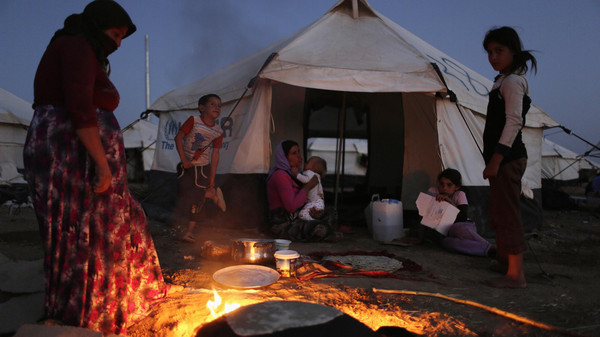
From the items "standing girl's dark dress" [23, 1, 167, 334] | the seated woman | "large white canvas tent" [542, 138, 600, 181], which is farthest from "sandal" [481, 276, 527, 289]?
"large white canvas tent" [542, 138, 600, 181]

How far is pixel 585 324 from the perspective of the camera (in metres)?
1.94

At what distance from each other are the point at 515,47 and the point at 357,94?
4016 mm

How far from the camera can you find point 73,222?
5.16ft

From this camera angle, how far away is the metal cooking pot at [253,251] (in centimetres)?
280

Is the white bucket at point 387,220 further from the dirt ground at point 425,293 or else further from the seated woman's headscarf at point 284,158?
the seated woman's headscarf at point 284,158

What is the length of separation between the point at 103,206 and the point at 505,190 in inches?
94.1

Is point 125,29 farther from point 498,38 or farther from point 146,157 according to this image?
point 146,157

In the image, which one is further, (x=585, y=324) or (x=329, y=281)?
(x=329, y=281)

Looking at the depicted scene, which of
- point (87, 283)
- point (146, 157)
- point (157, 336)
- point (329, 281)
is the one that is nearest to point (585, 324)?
point (329, 281)

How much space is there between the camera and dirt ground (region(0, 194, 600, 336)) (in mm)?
1872

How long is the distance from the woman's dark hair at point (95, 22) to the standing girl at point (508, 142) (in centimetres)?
229

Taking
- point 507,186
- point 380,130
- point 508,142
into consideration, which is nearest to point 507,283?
point 507,186

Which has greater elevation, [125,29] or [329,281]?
[125,29]

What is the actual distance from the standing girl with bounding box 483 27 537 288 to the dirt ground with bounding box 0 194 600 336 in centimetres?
32
